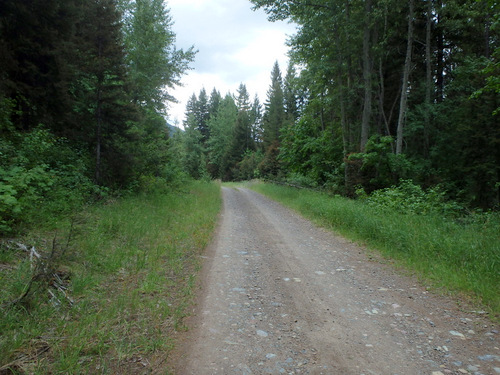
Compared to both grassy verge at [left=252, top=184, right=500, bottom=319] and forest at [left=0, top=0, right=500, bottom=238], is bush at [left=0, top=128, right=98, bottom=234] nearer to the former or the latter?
forest at [left=0, top=0, right=500, bottom=238]

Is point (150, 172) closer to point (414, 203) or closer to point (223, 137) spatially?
point (414, 203)

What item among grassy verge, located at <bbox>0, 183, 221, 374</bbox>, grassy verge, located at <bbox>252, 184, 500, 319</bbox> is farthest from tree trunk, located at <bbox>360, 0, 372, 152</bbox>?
grassy verge, located at <bbox>0, 183, 221, 374</bbox>

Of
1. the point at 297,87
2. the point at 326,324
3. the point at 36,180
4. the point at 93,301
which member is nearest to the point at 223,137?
the point at 297,87

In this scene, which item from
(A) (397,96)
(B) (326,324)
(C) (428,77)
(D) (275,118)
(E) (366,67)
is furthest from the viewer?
(D) (275,118)

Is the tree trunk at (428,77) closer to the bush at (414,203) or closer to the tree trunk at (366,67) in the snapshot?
the tree trunk at (366,67)

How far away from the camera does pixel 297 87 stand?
18484 mm

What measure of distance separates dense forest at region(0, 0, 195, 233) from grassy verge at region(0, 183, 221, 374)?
1458mm

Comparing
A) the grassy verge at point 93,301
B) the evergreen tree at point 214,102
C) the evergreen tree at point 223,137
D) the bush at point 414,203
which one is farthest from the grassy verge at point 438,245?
the evergreen tree at point 214,102

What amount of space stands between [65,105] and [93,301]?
25.0 feet

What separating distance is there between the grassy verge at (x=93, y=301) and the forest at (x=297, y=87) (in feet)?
3.96

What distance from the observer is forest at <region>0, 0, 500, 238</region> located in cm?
731

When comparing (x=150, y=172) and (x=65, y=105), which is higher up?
(x=65, y=105)

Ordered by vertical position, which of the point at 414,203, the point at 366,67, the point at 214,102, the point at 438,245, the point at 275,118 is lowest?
the point at 438,245

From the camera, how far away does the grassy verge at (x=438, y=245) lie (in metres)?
4.17
